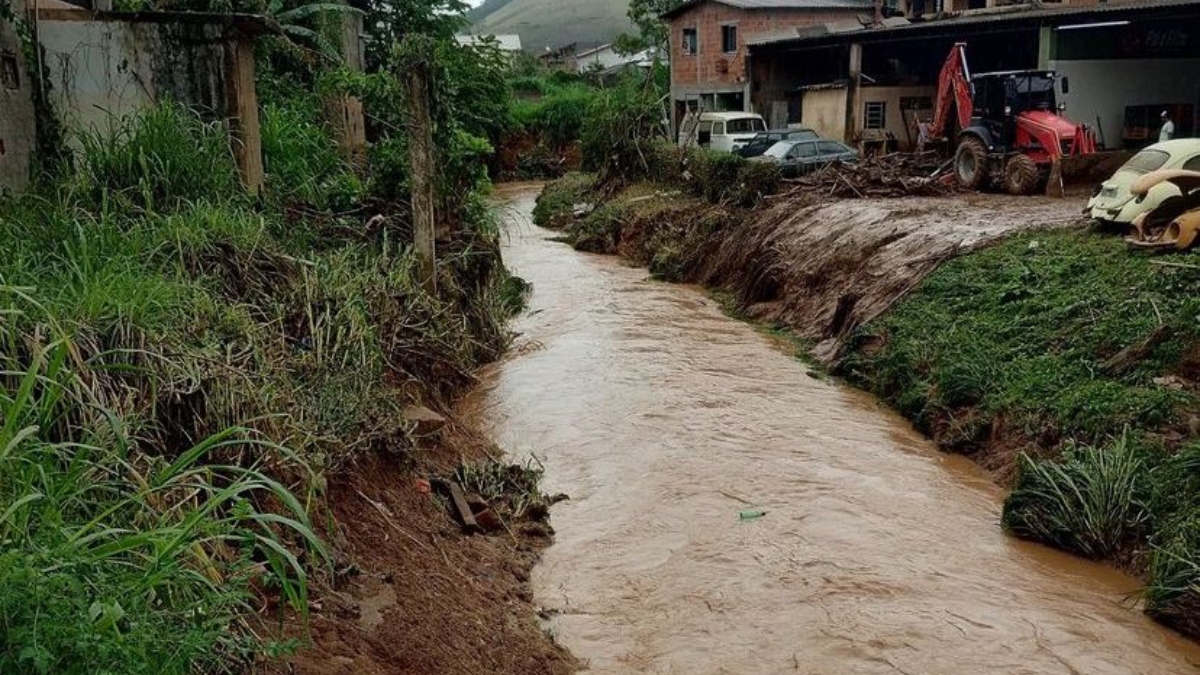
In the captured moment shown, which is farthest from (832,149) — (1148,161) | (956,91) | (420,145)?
(420,145)

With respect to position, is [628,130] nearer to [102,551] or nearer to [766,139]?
[766,139]

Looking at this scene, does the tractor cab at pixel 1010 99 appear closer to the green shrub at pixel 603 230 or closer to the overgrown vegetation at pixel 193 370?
the green shrub at pixel 603 230

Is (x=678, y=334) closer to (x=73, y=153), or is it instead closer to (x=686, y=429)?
(x=686, y=429)

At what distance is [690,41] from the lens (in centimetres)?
3819

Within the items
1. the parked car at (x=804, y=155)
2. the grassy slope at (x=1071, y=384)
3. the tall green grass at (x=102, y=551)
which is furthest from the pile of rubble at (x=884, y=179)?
the tall green grass at (x=102, y=551)

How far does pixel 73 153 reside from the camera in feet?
28.9

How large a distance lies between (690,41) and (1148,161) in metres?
26.9

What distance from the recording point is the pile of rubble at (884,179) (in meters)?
19.6

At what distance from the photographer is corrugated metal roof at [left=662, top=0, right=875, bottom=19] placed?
35531mm

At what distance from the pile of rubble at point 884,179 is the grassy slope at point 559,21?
101023 mm

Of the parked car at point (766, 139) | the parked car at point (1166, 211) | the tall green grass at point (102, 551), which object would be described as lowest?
the tall green grass at point (102, 551)

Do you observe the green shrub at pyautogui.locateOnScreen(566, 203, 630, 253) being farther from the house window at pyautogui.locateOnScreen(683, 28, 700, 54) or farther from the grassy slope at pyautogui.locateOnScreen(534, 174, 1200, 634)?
the house window at pyautogui.locateOnScreen(683, 28, 700, 54)

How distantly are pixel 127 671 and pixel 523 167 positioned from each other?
144 feet

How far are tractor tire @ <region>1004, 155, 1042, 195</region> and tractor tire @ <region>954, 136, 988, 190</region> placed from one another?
58cm
